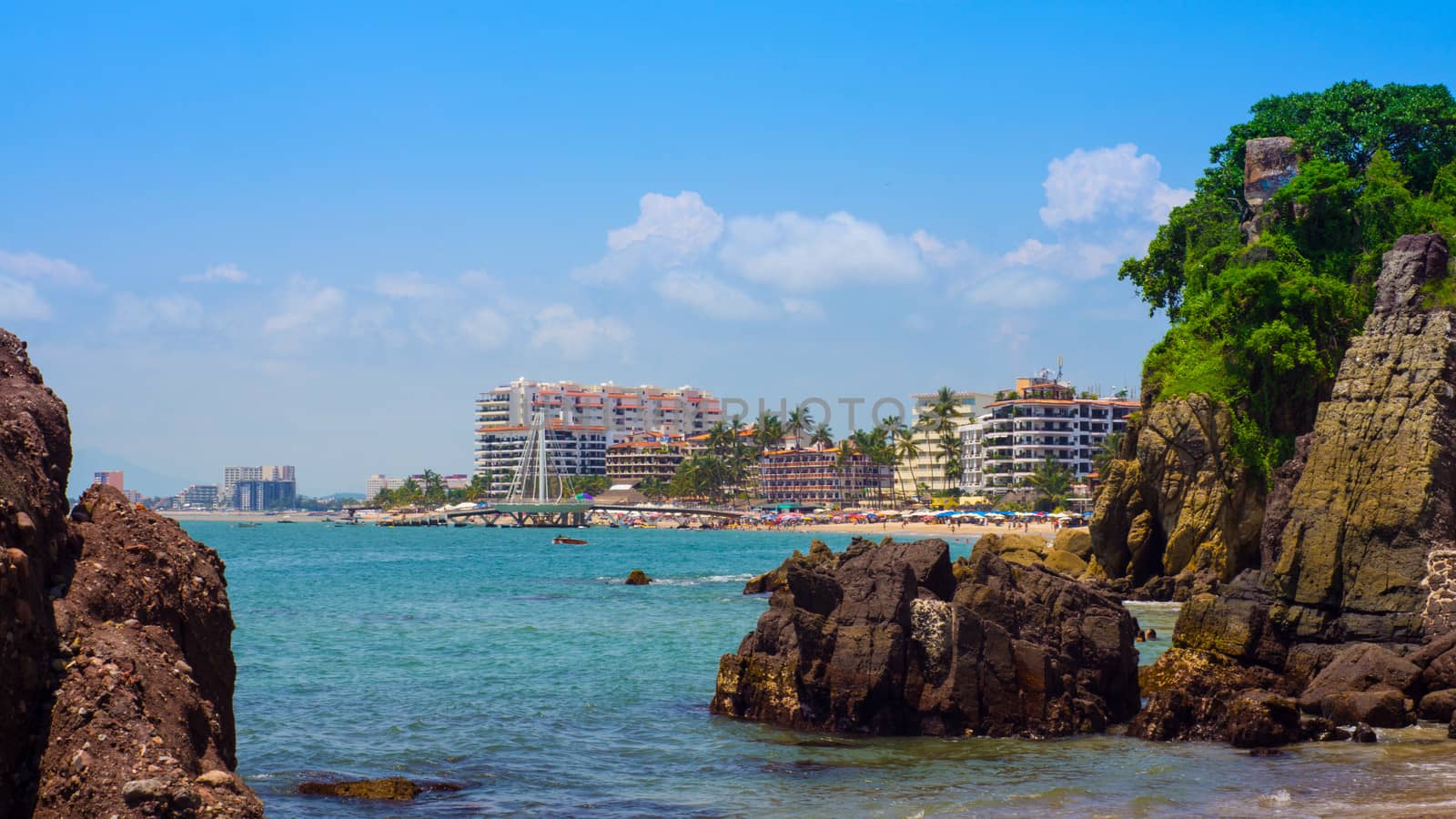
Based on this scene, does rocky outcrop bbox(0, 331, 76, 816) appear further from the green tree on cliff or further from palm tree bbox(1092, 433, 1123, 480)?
palm tree bbox(1092, 433, 1123, 480)

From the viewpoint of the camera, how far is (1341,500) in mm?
25594

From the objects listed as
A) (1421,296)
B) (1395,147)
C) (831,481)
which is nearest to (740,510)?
(831,481)

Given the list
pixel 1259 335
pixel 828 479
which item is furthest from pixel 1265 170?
pixel 828 479

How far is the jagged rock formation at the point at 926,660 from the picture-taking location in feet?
65.2

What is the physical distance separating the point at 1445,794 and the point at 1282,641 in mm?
9822

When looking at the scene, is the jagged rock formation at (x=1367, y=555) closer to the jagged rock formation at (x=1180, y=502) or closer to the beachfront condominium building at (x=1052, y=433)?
the jagged rock formation at (x=1180, y=502)

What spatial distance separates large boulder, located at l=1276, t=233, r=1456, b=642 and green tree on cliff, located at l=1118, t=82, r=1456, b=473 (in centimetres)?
1291

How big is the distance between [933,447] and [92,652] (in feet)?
603

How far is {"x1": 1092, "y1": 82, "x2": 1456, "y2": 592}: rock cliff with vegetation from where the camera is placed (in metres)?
Answer: 39.9

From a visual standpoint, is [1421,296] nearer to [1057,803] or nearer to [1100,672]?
[1100,672]

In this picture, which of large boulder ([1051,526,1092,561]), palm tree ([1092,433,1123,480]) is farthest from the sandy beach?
large boulder ([1051,526,1092,561])

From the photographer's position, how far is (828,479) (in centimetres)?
19362

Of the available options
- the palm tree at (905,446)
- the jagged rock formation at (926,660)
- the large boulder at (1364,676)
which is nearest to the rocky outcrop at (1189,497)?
the large boulder at (1364,676)

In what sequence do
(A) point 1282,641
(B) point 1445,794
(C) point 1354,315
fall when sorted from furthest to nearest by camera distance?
(C) point 1354,315 < (A) point 1282,641 < (B) point 1445,794
